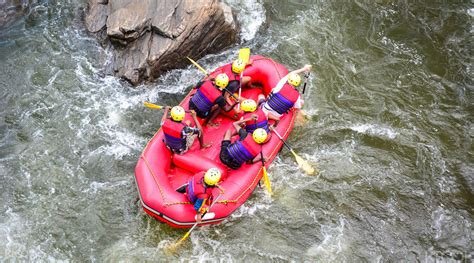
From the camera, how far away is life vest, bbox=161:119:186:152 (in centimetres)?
590

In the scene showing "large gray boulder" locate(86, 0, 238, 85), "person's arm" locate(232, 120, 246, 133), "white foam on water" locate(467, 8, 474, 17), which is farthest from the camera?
"white foam on water" locate(467, 8, 474, 17)

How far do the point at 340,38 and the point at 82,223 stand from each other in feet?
19.6

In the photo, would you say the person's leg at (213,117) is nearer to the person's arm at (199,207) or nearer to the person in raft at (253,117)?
the person in raft at (253,117)

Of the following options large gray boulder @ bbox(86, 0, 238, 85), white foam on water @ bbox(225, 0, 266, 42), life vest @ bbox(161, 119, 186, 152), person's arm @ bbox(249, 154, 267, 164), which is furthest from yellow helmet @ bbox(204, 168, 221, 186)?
white foam on water @ bbox(225, 0, 266, 42)

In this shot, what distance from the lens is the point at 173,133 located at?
5.91 m

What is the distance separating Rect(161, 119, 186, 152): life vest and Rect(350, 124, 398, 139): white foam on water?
3110 millimetres

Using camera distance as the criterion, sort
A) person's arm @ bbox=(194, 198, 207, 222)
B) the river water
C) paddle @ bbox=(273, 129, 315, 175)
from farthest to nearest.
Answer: paddle @ bbox=(273, 129, 315, 175) → the river water → person's arm @ bbox=(194, 198, 207, 222)

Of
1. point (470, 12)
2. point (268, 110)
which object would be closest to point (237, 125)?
point (268, 110)

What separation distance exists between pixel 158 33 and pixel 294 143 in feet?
10.1

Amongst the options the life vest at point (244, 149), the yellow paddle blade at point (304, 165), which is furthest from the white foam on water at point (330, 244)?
the life vest at point (244, 149)

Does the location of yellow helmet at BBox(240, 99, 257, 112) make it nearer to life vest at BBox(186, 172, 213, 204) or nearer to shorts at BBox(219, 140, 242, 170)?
shorts at BBox(219, 140, 242, 170)

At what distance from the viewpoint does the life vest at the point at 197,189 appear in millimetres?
5598

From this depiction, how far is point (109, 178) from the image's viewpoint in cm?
674

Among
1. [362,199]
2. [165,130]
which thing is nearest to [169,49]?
[165,130]
